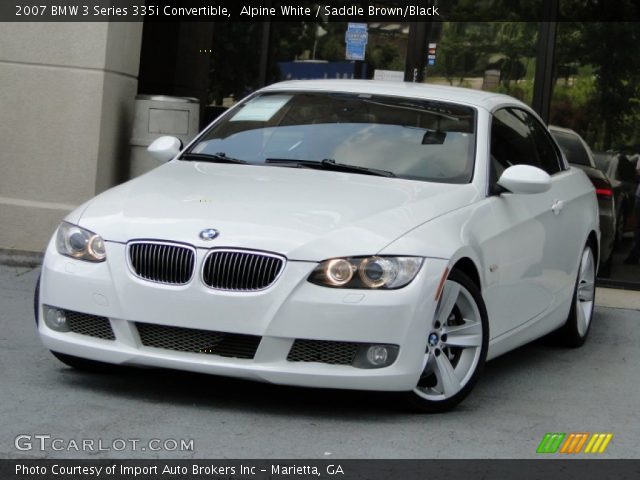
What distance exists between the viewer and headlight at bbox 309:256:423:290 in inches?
213

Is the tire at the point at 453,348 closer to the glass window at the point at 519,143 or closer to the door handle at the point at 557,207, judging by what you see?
the glass window at the point at 519,143

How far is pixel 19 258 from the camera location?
32.9 feet

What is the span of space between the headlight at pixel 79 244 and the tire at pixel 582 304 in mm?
3295

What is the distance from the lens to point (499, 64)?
11.6 m

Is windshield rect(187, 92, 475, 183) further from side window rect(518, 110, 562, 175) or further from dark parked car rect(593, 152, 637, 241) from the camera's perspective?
dark parked car rect(593, 152, 637, 241)

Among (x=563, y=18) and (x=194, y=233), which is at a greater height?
(x=563, y=18)

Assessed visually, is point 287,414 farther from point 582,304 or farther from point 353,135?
point 582,304

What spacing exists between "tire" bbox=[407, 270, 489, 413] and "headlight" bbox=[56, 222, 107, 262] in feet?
4.94

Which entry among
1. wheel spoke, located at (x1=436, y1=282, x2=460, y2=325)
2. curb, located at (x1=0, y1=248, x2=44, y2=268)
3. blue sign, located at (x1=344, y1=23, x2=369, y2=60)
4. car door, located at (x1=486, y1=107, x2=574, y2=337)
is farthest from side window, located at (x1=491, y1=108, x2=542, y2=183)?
blue sign, located at (x1=344, y1=23, x2=369, y2=60)

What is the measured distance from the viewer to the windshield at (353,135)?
6672 mm

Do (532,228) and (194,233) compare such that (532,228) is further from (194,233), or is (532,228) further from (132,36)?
(132,36)

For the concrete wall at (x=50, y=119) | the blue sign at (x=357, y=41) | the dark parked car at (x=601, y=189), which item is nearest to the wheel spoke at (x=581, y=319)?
the dark parked car at (x=601, y=189)

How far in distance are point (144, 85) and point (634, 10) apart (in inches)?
188

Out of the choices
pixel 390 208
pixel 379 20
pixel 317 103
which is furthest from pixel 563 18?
pixel 390 208
